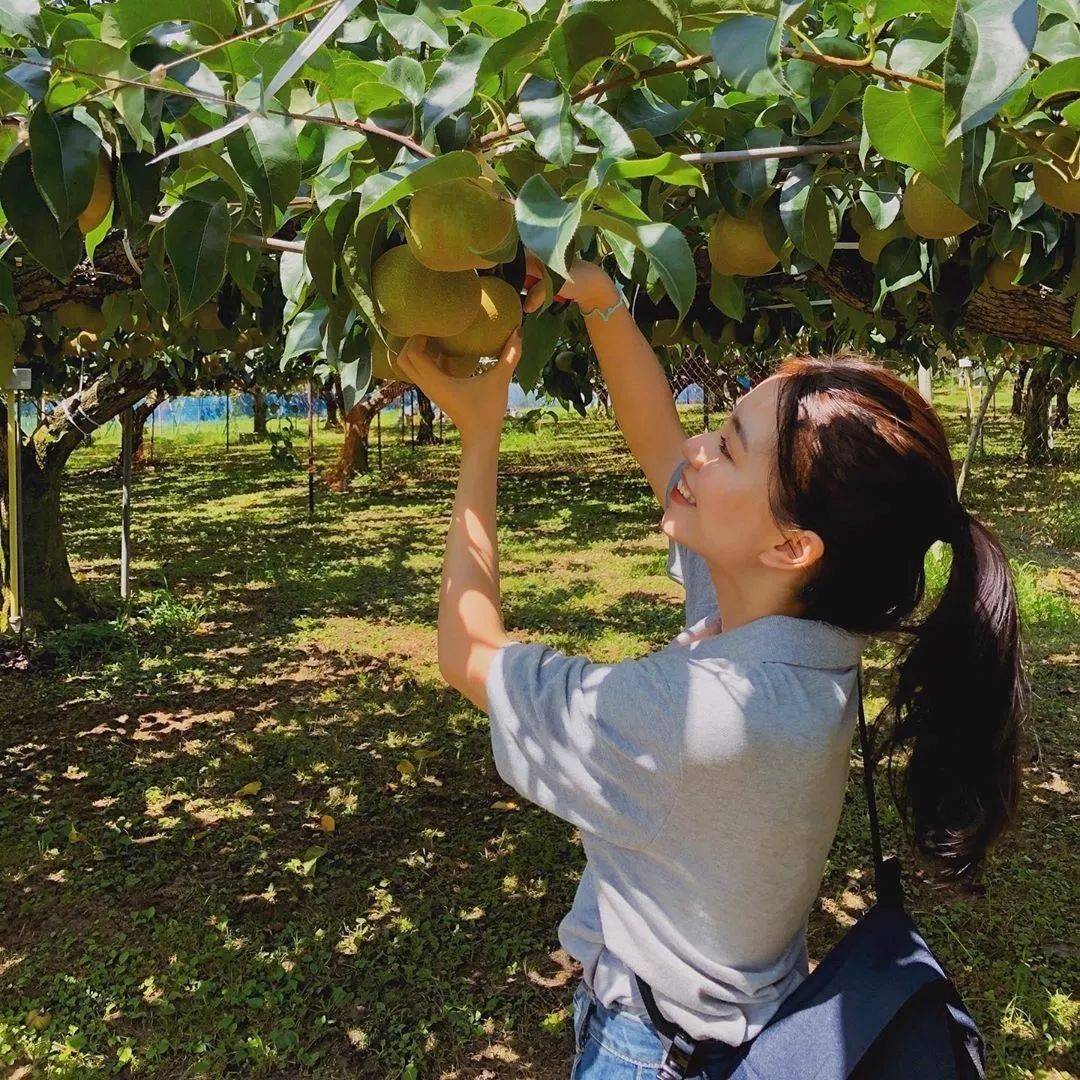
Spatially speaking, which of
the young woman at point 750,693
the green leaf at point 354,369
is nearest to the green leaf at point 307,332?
the green leaf at point 354,369

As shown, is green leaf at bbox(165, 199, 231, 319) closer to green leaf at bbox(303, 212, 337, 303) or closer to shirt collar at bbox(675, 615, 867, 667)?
green leaf at bbox(303, 212, 337, 303)

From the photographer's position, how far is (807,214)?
49.8 inches

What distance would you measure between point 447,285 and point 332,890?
2571 millimetres

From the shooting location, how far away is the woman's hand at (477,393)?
1.10 meters

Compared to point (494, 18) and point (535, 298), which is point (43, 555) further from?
point (494, 18)

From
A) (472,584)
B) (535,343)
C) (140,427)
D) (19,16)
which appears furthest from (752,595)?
(140,427)

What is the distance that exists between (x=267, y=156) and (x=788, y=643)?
0.67 m

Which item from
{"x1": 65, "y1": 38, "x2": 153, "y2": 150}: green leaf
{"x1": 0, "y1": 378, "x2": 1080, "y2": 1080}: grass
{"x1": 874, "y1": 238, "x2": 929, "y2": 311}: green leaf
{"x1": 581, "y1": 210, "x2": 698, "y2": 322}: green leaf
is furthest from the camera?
{"x1": 0, "y1": 378, "x2": 1080, "y2": 1080}: grass

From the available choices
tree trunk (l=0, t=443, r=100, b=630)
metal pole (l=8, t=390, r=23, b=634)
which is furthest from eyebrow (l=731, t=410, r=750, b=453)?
tree trunk (l=0, t=443, r=100, b=630)

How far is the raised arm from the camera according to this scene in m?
1.37

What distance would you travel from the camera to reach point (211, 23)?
→ 0.88 metres

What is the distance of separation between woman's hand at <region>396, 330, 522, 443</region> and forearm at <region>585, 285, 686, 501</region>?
25 cm

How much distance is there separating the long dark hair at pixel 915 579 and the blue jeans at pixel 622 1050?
341 mm

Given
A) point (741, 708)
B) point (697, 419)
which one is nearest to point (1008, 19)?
point (741, 708)
